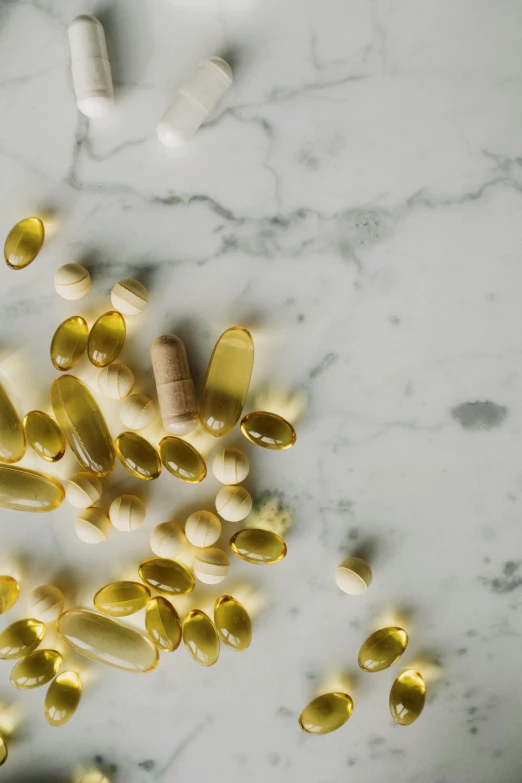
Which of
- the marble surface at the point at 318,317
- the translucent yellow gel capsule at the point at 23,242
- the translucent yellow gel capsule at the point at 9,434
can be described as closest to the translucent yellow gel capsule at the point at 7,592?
the marble surface at the point at 318,317

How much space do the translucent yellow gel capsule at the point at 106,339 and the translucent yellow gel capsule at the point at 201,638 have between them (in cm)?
31

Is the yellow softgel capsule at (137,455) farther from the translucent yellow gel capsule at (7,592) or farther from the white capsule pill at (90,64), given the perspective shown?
the white capsule pill at (90,64)

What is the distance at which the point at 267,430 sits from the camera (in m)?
0.63

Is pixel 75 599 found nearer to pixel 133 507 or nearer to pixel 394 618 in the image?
pixel 133 507

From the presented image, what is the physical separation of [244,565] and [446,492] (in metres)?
0.25

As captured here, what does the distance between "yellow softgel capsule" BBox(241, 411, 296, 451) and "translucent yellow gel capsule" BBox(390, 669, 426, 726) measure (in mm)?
316

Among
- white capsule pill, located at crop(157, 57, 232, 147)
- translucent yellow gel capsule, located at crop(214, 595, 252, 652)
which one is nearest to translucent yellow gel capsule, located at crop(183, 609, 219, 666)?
translucent yellow gel capsule, located at crop(214, 595, 252, 652)

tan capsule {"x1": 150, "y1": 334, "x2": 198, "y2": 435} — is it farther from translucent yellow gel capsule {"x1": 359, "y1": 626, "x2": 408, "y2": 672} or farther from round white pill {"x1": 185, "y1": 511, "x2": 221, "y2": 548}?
translucent yellow gel capsule {"x1": 359, "y1": 626, "x2": 408, "y2": 672}

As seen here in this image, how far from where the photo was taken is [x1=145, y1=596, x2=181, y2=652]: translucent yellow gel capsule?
0.65 meters

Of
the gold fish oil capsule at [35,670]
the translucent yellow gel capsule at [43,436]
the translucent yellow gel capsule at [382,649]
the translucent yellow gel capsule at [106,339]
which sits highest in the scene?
the translucent yellow gel capsule at [106,339]

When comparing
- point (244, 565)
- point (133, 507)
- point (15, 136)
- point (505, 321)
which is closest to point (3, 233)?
point (15, 136)

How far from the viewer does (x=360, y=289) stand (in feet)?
2.15

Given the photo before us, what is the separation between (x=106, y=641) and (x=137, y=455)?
0.22 m

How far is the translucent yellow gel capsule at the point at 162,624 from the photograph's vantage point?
2.15 feet
